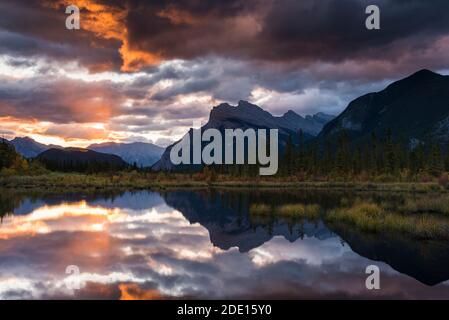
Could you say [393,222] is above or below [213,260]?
above

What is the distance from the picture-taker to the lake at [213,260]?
58.7 feet

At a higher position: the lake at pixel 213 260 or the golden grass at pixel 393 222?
the golden grass at pixel 393 222

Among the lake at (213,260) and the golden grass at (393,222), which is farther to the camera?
the golden grass at (393,222)

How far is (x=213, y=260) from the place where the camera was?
24953 millimetres

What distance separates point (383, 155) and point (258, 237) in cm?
11718

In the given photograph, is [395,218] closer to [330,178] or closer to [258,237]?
[258,237]

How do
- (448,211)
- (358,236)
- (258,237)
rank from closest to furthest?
1. (358,236)
2. (258,237)
3. (448,211)

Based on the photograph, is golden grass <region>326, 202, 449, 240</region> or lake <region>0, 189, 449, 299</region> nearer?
lake <region>0, 189, 449, 299</region>

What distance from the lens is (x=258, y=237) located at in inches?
1294

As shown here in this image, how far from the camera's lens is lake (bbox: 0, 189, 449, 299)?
58.7 ft

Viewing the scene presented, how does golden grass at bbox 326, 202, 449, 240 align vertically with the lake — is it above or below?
above

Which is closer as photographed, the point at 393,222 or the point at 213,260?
the point at 213,260

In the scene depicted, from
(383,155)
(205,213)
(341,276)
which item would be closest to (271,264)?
(341,276)
